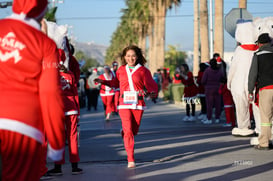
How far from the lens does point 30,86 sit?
4.12 metres

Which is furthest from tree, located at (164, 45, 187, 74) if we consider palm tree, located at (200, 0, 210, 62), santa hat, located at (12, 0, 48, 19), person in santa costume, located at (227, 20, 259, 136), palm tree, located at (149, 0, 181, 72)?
santa hat, located at (12, 0, 48, 19)

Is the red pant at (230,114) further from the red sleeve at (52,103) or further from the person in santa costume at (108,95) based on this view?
the red sleeve at (52,103)

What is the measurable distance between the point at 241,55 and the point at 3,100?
30.5 ft

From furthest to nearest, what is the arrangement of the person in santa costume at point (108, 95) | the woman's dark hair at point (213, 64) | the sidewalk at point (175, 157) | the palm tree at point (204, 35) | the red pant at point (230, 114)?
the palm tree at point (204, 35), the person in santa costume at point (108, 95), the woman's dark hair at point (213, 64), the red pant at point (230, 114), the sidewalk at point (175, 157)

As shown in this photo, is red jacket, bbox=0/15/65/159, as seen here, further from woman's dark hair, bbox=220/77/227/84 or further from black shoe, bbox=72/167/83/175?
woman's dark hair, bbox=220/77/227/84

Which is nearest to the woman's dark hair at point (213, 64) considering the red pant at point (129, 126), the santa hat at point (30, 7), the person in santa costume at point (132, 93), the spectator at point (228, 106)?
the spectator at point (228, 106)

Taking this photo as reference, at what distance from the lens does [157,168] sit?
888 cm

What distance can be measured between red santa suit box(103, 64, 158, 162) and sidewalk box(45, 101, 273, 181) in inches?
18.7

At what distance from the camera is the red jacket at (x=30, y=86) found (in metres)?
4.06

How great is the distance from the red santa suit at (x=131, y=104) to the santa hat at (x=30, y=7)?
4.91m

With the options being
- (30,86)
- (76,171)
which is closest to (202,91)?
(76,171)

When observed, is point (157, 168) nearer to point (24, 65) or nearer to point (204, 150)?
point (204, 150)

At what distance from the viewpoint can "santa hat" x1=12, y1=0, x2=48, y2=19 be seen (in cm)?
423

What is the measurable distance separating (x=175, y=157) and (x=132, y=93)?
64.1 inches
